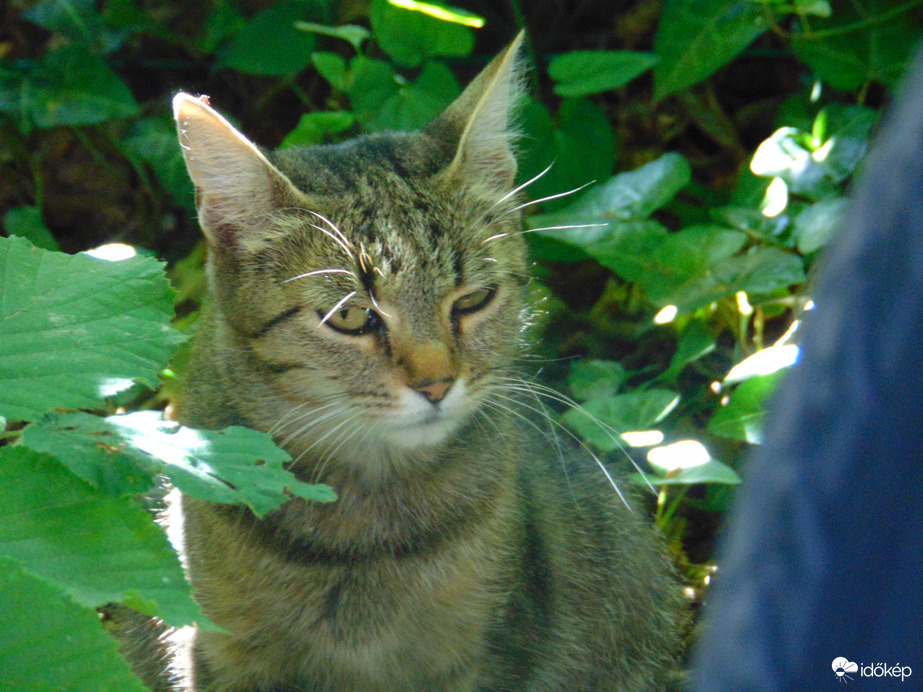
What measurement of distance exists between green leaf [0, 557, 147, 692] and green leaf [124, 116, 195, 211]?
2567 millimetres

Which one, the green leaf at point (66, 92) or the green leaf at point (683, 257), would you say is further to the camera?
the green leaf at point (66, 92)

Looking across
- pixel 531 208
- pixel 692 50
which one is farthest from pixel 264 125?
pixel 692 50

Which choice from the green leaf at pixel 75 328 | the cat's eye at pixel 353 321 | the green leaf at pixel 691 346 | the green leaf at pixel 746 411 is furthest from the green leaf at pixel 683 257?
the green leaf at pixel 75 328

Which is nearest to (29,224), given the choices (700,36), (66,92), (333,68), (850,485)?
(66,92)

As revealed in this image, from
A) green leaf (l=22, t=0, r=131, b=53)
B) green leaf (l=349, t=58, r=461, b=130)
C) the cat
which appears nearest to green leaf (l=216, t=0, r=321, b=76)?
green leaf (l=349, t=58, r=461, b=130)

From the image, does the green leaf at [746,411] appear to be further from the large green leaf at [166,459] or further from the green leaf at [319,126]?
the green leaf at [319,126]

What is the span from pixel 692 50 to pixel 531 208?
779mm

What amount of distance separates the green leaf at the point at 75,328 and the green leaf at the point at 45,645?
0.99ft

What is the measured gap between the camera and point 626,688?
2422 mm

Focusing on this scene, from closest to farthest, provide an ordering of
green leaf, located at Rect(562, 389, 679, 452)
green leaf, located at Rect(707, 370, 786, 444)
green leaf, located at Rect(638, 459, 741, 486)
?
green leaf, located at Rect(638, 459, 741, 486), green leaf, located at Rect(707, 370, 786, 444), green leaf, located at Rect(562, 389, 679, 452)

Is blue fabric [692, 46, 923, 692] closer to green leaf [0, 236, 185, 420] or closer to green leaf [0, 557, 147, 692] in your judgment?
green leaf [0, 557, 147, 692]

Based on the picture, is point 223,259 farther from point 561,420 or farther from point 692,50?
point 692,50

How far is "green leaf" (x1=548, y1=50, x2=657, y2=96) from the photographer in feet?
9.86

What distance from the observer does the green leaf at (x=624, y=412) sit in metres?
2.53
